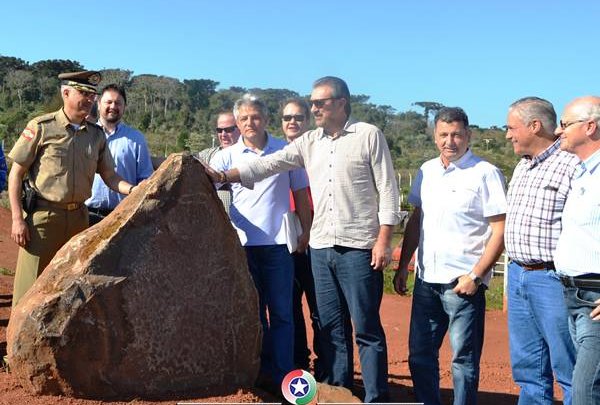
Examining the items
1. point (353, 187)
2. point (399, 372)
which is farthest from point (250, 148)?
point (399, 372)

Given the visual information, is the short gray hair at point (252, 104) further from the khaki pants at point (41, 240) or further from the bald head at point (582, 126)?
the bald head at point (582, 126)

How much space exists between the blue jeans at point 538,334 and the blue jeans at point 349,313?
2.44 ft

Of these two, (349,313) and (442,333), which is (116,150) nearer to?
(349,313)

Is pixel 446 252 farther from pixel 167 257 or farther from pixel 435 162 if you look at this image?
pixel 167 257

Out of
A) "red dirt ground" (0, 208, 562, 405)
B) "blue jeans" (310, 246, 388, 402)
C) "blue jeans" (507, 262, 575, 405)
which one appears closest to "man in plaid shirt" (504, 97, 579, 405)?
"blue jeans" (507, 262, 575, 405)

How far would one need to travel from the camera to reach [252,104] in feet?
14.7

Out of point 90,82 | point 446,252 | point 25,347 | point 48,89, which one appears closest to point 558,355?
point 446,252

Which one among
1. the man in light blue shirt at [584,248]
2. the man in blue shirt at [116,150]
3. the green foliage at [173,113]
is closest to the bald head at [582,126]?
the man in light blue shirt at [584,248]

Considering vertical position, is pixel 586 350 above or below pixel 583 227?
below

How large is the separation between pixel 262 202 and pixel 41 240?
4.44ft

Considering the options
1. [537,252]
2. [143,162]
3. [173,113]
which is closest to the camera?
[537,252]

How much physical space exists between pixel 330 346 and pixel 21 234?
1958 millimetres

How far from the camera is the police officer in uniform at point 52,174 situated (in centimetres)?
446

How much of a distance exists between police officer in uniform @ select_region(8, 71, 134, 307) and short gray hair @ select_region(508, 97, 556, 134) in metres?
2.48
